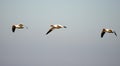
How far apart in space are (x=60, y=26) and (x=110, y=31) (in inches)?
222

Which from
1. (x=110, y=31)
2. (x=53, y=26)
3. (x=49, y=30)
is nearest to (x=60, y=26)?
(x=53, y=26)

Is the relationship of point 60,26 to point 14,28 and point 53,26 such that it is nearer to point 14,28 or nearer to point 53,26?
point 53,26

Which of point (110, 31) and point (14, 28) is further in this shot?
point (14, 28)

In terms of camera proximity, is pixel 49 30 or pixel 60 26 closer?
pixel 60 26

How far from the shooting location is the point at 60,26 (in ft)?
81.5

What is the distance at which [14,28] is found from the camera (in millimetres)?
28922

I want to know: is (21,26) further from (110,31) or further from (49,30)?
(110,31)

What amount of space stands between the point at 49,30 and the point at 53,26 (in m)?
2.11

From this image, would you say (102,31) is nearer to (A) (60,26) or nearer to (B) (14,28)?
(A) (60,26)

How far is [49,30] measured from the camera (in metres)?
27.8

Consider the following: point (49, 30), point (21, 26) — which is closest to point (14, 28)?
point (21, 26)

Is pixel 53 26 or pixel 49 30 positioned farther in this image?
pixel 49 30

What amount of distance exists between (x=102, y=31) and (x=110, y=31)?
2446mm

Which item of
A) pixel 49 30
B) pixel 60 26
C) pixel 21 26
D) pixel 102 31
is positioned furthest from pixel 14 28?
pixel 102 31
